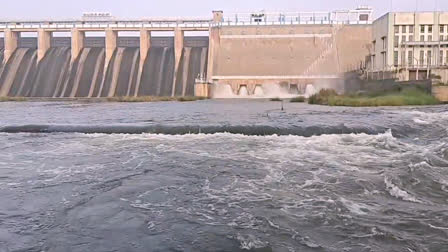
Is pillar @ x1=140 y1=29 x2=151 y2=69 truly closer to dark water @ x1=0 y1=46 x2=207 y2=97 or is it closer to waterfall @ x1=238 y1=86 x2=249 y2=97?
dark water @ x1=0 y1=46 x2=207 y2=97

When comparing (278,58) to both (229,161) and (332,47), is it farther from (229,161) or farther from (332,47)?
(229,161)

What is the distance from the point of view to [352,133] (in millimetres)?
12148

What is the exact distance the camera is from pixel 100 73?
4531 centimetres

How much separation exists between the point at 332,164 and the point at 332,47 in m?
42.7

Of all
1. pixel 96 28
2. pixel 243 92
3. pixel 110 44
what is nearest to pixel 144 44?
pixel 110 44

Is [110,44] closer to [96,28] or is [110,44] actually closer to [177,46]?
[96,28]

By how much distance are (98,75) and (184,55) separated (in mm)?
Result: 8395

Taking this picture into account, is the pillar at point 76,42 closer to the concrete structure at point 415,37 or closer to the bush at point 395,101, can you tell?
the concrete structure at point 415,37

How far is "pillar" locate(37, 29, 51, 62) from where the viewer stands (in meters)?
45.9

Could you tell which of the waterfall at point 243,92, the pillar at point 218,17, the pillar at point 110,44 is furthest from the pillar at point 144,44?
the waterfall at point 243,92

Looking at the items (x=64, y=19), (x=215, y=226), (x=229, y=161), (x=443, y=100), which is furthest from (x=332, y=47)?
(x=215, y=226)

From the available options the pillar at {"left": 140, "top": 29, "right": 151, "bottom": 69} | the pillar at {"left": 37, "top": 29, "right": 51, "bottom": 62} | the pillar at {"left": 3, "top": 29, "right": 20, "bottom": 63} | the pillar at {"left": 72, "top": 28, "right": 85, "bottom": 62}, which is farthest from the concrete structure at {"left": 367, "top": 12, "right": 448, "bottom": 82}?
the pillar at {"left": 3, "top": 29, "right": 20, "bottom": 63}

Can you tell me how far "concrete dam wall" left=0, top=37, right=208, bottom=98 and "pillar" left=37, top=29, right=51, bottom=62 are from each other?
0.39m

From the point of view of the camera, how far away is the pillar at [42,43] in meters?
45.9
